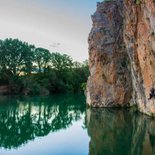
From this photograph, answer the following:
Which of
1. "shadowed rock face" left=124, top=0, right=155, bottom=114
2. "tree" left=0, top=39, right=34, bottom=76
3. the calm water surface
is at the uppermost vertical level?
"tree" left=0, top=39, right=34, bottom=76

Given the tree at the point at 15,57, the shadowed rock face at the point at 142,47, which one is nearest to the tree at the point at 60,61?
the tree at the point at 15,57

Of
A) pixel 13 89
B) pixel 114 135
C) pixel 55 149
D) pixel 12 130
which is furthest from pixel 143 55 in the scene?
pixel 13 89

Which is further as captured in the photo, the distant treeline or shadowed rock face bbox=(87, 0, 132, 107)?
the distant treeline

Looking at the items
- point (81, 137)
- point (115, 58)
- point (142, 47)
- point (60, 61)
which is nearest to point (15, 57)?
point (60, 61)

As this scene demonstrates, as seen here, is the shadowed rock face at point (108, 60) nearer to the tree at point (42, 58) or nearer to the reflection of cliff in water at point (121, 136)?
Answer: the reflection of cliff in water at point (121, 136)

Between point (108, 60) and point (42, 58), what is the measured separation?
5346 cm

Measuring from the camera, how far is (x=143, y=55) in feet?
117

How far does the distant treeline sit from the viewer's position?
90375mm

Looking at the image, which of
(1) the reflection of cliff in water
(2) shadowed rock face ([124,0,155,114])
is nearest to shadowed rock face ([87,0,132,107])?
(2) shadowed rock face ([124,0,155,114])

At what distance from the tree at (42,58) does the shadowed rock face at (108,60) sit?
49.1m

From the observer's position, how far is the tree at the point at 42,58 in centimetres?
10012

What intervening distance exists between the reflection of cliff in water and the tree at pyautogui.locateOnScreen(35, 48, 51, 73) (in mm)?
65433

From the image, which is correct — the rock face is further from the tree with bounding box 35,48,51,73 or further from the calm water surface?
the tree with bounding box 35,48,51,73

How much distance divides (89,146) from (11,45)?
241ft
